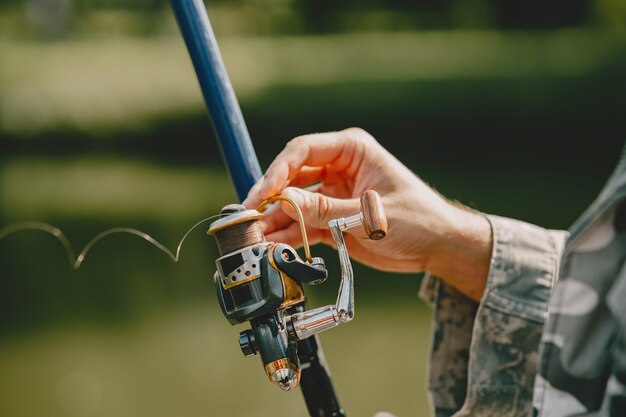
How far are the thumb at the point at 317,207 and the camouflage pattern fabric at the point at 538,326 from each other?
24 centimetres

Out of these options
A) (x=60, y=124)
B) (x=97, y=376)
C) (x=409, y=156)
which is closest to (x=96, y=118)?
(x=60, y=124)

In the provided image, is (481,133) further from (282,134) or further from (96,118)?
(96,118)

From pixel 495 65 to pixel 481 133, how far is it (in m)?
1.40

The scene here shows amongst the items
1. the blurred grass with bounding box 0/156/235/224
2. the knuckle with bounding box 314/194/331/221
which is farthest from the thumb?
the blurred grass with bounding box 0/156/235/224

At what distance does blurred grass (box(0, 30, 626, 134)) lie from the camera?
27.9 ft

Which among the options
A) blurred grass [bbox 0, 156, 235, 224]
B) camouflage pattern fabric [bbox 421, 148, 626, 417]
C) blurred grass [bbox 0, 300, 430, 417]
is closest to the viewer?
camouflage pattern fabric [bbox 421, 148, 626, 417]

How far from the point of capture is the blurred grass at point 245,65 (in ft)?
27.9

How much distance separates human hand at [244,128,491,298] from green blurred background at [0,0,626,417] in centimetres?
233

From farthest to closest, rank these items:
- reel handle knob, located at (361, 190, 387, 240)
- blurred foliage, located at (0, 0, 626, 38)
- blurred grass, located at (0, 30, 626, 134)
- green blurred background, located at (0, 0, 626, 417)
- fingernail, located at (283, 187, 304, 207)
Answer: blurred foliage, located at (0, 0, 626, 38), blurred grass, located at (0, 30, 626, 134), green blurred background, located at (0, 0, 626, 417), fingernail, located at (283, 187, 304, 207), reel handle knob, located at (361, 190, 387, 240)

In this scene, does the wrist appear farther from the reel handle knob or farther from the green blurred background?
the green blurred background

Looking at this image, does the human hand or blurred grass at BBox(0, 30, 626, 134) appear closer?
the human hand

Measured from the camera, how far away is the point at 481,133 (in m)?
8.52

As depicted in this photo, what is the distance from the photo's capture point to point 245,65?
942 centimetres

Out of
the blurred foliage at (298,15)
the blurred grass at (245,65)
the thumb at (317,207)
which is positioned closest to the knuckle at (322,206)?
the thumb at (317,207)
